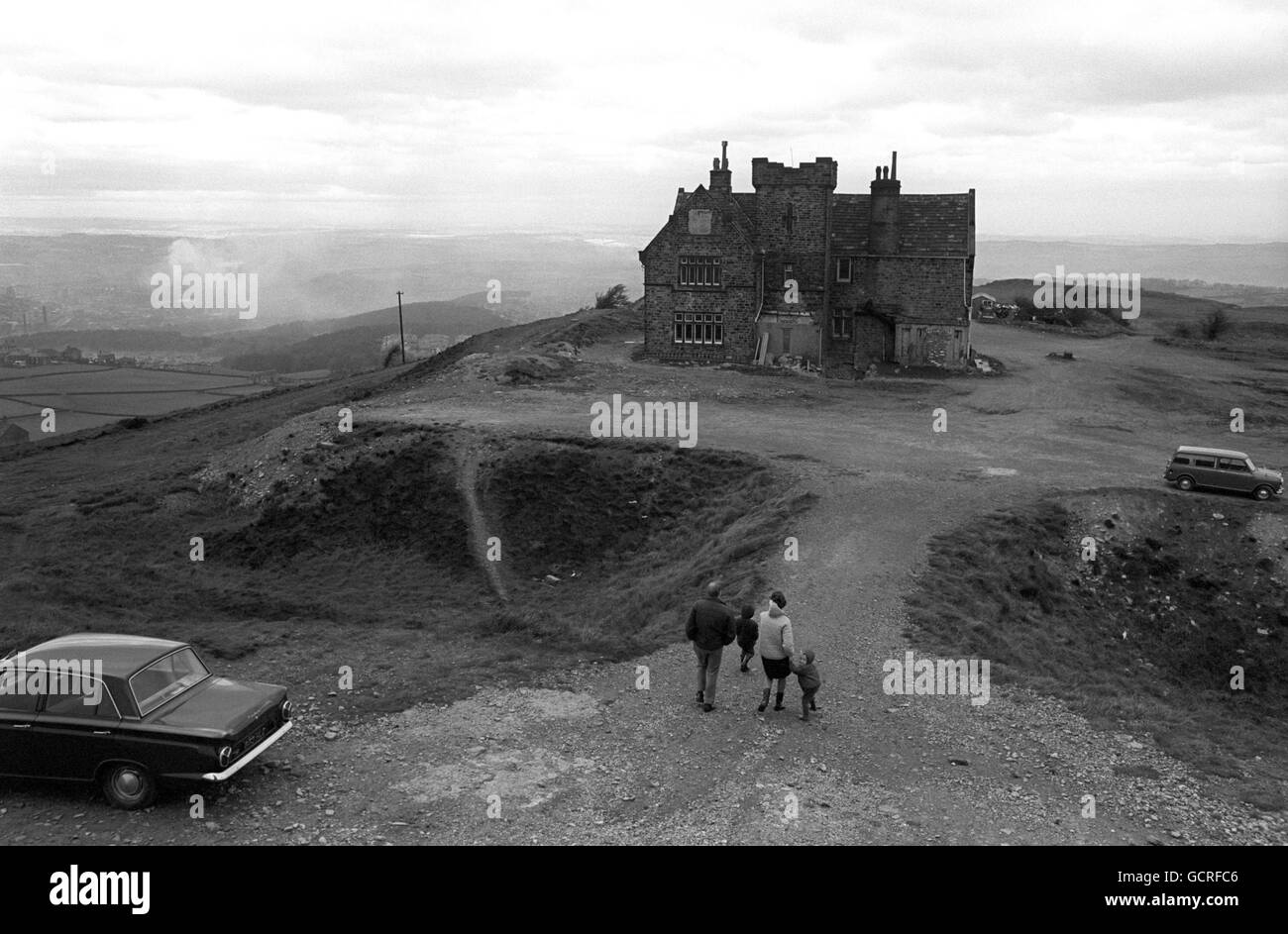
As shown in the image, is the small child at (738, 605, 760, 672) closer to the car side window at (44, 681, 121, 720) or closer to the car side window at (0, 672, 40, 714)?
the car side window at (44, 681, 121, 720)

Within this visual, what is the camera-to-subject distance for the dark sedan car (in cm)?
1202

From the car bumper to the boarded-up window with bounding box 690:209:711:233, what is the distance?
38.9 metres

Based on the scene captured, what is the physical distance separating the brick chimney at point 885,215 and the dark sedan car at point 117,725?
143 ft

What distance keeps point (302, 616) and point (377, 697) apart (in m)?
8.64

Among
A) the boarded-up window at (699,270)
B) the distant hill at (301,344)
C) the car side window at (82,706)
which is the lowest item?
the car side window at (82,706)

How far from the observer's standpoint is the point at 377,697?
17.1 m

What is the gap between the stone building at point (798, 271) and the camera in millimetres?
48844

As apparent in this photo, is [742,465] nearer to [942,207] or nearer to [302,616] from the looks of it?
[302,616]

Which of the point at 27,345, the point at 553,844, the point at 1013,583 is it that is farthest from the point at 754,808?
the point at 27,345

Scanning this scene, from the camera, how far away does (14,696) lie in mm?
12516

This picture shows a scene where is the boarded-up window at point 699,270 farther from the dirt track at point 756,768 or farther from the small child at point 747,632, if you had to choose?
the small child at point 747,632

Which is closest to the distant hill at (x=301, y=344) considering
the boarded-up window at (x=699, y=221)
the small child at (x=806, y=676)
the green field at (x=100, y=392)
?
the green field at (x=100, y=392)

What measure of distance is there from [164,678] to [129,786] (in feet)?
4.56

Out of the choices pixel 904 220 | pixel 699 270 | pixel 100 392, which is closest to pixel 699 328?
pixel 699 270
